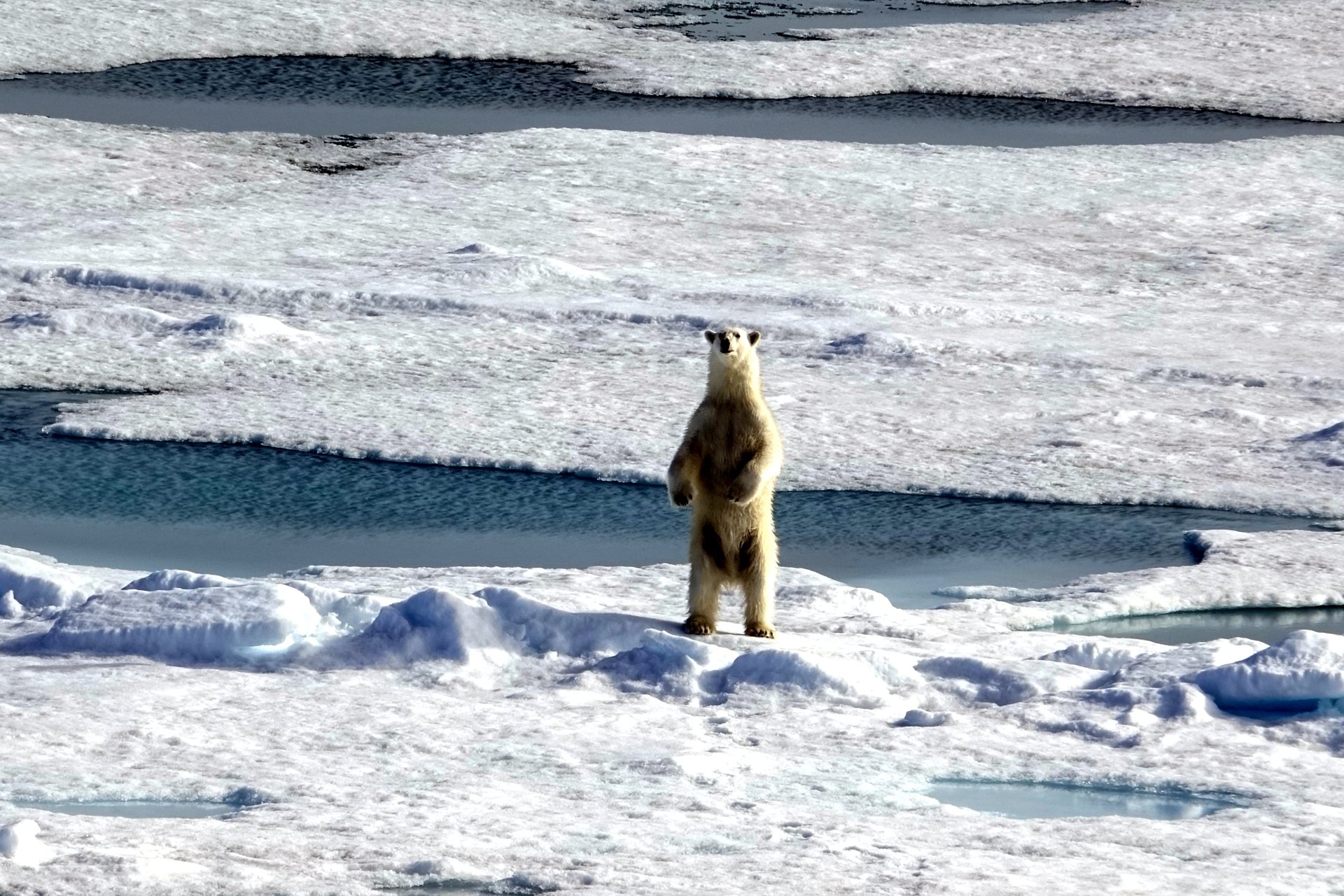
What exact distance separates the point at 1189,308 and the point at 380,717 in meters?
6.14

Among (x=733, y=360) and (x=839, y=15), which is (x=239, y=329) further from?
(x=839, y=15)

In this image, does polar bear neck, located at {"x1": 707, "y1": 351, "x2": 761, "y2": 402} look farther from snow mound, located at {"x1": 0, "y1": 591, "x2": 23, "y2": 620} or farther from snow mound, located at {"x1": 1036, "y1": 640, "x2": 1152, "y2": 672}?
snow mound, located at {"x1": 0, "y1": 591, "x2": 23, "y2": 620}

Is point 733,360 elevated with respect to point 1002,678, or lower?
elevated

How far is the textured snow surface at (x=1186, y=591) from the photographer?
554 cm

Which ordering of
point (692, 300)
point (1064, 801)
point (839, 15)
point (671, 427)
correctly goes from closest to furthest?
point (1064, 801) → point (671, 427) → point (692, 300) → point (839, 15)

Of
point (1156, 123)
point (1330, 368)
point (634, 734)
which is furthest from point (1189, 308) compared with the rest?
point (634, 734)

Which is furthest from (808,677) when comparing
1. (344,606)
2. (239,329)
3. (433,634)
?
(239,329)

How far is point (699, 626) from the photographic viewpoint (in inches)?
186

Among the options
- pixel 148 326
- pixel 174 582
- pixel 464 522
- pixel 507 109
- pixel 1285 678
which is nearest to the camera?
pixel 1285 678

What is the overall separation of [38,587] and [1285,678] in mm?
3125

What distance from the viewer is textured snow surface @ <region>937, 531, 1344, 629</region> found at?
5.54 metres

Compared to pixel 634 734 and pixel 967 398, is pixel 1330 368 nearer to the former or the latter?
Result: pixel 967 398

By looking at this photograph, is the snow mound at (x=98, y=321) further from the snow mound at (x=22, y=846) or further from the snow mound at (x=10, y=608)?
the snow mound at (x=22, y=846)

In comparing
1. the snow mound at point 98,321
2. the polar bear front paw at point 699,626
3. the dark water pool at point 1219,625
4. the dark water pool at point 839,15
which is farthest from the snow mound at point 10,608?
the dark water pool at point 839,15
